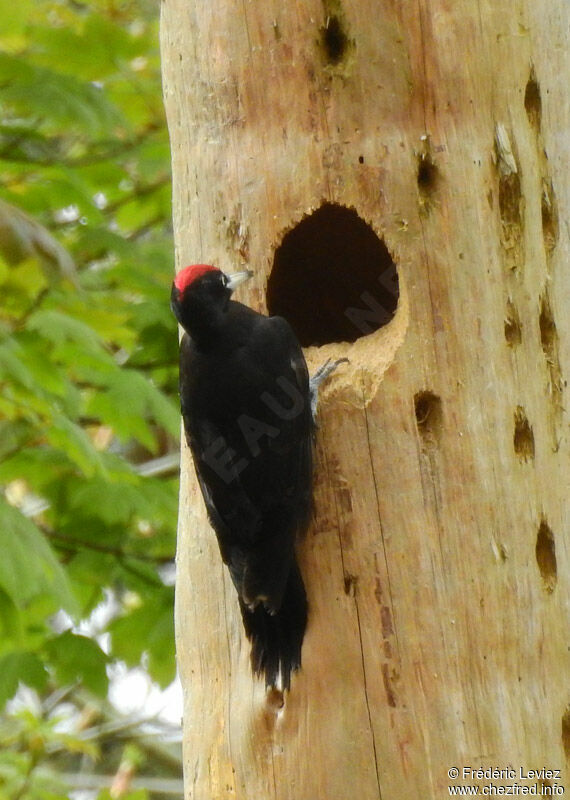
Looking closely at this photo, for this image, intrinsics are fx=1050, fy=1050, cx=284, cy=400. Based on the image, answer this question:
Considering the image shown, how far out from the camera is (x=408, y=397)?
2859 mm

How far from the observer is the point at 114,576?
4082 mm

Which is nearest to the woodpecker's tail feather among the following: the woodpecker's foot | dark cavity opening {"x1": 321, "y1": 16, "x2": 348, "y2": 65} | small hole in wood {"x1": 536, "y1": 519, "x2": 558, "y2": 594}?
the woodpecker's foot

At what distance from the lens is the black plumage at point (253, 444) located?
2779 millimetres

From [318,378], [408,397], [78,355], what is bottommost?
[408,397]

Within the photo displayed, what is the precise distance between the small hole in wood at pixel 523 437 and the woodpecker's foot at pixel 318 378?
1.67 ft

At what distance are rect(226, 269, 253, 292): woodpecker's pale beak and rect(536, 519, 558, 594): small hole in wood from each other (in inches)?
42.3

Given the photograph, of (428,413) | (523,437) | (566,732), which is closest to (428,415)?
(428,413)

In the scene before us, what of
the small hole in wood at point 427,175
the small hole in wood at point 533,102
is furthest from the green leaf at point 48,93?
the small hole in wood at point 533,102

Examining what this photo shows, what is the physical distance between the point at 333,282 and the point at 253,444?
97 cm

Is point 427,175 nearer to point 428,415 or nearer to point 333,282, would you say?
point 428,415

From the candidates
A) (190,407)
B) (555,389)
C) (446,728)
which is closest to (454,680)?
(446,728)

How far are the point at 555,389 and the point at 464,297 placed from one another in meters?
0.40

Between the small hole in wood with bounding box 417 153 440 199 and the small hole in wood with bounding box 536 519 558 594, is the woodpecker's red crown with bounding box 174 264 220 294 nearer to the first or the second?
the small hole in wood with bounding box 417 153 440 199

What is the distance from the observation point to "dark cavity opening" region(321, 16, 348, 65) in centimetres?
303
